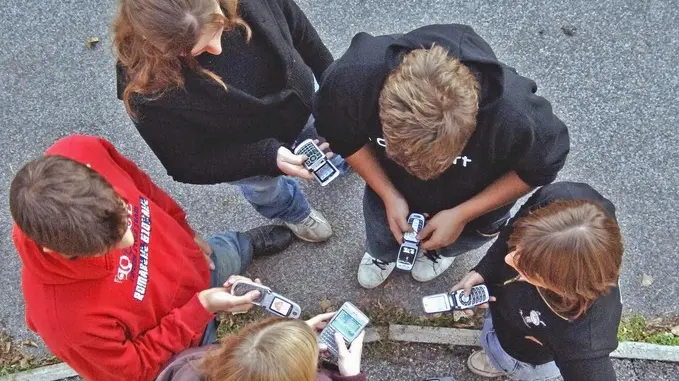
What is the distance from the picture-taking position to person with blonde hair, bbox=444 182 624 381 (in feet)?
7.20

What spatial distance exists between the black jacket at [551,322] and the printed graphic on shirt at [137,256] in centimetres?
161

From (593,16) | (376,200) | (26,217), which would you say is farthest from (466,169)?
(593,16)

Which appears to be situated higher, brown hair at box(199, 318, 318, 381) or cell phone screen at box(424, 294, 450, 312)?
brown hair at box(199, 318, 318, 381)

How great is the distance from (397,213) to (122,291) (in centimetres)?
131

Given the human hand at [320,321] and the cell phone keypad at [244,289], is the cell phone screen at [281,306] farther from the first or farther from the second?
the human hand at [320,321]

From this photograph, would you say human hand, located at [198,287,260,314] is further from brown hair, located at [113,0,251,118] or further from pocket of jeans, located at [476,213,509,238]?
pocket of jeans, located at [476,213,509,238]

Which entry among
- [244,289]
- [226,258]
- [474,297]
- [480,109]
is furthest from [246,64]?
[474,297]

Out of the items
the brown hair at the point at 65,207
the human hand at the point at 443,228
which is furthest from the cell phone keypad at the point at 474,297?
the brown hair at the point at 65,207

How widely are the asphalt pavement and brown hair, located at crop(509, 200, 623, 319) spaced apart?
156 cm

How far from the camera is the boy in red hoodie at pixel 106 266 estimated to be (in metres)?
2.09

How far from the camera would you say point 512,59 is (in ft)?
14.3

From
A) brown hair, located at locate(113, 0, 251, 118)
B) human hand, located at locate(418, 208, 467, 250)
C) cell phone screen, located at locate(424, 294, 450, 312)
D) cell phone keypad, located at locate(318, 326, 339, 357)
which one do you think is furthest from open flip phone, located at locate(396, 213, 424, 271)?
brown hair, located at locate(113, 0, 251, 118)

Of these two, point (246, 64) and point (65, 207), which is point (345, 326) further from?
point (65, 207)

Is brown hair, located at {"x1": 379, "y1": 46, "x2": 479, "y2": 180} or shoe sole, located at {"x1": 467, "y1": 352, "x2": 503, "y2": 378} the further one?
shoe sole, located at {"x1": 467, "y1": 352, "x2": 503, "y2": 378}
